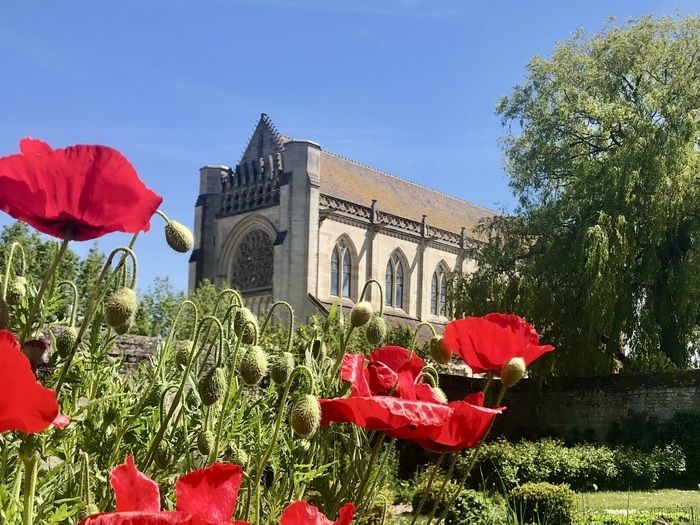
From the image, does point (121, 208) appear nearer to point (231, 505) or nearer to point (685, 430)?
point (231, 505)

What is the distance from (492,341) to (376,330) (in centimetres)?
26

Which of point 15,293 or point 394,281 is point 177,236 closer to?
point 15,293

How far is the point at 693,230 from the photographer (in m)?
17.1

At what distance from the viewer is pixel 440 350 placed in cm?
161

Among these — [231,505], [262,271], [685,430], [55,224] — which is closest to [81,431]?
[55,224]

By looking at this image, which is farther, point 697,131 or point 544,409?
point 544,409

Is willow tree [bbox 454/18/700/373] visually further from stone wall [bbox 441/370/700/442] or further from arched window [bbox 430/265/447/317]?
arched window [bbox 430/265/447/317]

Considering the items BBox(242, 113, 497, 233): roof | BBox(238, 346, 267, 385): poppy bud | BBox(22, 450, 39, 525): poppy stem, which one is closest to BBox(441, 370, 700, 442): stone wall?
BBox(242, 113, 497, 233): roof

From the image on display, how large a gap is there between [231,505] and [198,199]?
32242mm

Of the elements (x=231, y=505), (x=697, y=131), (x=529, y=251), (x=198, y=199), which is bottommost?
(x=231, y=505)

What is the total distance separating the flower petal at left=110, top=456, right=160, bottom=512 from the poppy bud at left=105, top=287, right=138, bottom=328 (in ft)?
1.01

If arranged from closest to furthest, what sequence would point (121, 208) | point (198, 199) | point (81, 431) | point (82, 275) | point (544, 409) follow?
point (121, 208) < point (81, 431) < point (544, 409) < point (82, 275) < point (198, 199)

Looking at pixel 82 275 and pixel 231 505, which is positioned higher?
pixel 82 275

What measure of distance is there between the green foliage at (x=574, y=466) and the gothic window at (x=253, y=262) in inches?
627
